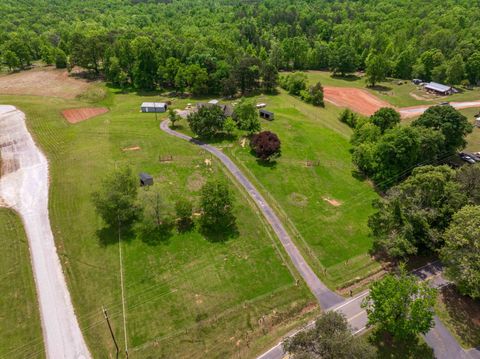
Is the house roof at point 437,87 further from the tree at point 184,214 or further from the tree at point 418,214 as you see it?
the tree at point 184,214

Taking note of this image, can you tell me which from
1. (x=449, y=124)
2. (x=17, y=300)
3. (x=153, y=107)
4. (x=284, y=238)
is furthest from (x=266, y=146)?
(x=17, y=300)

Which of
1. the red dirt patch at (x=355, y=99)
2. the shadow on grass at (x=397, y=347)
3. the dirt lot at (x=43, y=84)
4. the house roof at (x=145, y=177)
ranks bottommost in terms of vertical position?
the shadow on grass at (x=397, y=347)

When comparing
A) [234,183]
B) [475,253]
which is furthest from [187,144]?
[475,253]

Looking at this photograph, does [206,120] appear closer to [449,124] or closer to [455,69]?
[449,124]

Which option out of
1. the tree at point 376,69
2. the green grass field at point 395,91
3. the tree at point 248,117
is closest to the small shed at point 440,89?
the green grass field at point 395,91

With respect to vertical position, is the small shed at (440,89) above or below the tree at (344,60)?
below

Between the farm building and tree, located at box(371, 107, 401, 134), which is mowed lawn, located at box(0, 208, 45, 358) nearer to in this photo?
the farm building

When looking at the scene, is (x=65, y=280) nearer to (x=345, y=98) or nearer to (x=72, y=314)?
(x=72, y=314)
